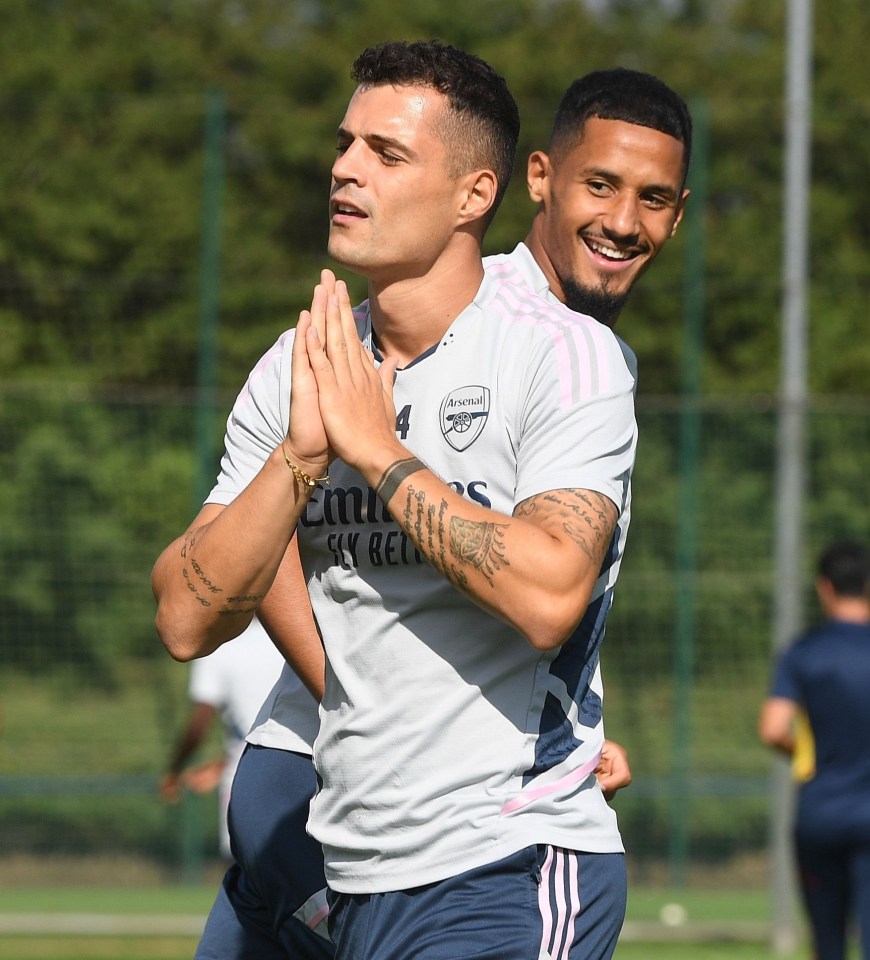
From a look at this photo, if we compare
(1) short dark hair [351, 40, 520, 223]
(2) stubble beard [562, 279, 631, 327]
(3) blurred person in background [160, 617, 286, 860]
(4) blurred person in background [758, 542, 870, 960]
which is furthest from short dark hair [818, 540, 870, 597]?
(1) short dark hair [351, 40, 520, 223]

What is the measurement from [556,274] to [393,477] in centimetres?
120

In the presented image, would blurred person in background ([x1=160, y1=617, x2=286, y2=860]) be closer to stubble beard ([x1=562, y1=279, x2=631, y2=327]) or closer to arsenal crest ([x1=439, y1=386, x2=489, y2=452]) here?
stubble beard ([x1=562, y1=279, x2=631, y2=327])

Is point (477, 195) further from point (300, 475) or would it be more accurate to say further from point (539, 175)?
point (539, 175)

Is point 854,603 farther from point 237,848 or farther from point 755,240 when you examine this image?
point 755,240

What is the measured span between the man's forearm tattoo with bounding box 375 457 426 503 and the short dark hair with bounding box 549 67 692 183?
1390mm

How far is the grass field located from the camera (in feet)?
31.4

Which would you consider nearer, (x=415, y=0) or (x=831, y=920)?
(x=831, y=920)

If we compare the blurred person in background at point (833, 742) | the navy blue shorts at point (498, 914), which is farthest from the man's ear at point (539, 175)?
the blurred person in background at point (833, 742)

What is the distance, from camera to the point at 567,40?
19.3m

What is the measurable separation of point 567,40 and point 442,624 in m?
17.3

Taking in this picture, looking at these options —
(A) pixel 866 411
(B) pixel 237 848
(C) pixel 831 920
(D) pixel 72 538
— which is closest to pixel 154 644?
(D) pixel 72 538

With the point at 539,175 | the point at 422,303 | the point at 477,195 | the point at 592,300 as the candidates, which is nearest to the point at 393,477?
the point at 422,303

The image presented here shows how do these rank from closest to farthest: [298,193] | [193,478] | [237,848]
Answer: [237,848] → [193,478] → [298,193]

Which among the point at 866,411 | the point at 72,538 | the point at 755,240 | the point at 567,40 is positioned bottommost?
the point at 72,538
